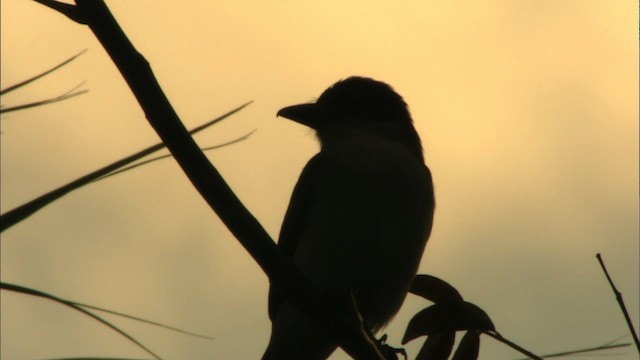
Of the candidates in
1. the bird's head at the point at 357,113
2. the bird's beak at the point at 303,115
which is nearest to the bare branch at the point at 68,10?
the bird's head at the point at 357,113

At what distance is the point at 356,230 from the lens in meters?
4.41

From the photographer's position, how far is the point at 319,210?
15.2ft

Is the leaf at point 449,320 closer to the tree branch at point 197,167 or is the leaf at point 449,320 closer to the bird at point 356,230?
the tree branch at point 197,167

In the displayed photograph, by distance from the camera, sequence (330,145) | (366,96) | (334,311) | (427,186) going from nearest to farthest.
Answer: (334,311)
(427,186)
(330,145)
(366,96)

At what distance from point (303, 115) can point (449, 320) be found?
123 inches

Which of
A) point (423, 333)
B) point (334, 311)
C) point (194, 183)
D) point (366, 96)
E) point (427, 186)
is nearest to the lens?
point (194, 183)

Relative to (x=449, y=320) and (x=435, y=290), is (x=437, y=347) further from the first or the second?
(x=435, y=290)

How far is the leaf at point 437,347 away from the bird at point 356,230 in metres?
1.31

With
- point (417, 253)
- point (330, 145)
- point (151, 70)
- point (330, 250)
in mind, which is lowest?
point (417, 253)

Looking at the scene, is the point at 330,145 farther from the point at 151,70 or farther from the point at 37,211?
the point at 37,211

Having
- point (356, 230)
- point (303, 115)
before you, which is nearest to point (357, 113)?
point (303, 115)

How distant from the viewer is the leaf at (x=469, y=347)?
8.98 feet

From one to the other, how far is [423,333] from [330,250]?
163cm

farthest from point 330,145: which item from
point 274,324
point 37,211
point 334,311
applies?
point 37,211
